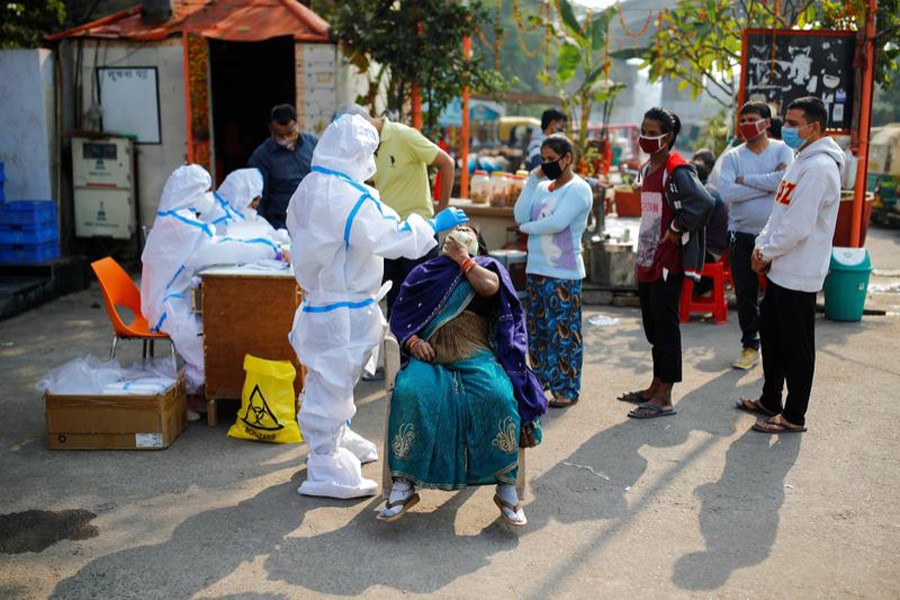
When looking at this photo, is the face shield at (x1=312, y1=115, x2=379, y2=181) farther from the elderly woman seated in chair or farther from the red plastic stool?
the red plastic stool

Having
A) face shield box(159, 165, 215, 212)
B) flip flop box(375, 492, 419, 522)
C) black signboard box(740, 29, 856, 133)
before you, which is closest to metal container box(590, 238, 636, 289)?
black signboard box(740, 29, 856, 133)

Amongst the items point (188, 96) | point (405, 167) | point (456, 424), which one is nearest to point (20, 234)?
point (188, 96)

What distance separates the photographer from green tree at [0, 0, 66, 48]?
11.7 m

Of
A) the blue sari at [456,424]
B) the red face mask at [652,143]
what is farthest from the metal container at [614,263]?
the blue sari at [456,424]

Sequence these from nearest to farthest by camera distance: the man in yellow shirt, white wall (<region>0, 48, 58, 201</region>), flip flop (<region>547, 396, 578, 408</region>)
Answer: flip flop (<region>547, 396, 578, 408</region>) → the man in yellow shirt → white wall (<region>0, 48, 58, 201</region>)

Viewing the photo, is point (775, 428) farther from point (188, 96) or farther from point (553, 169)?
point (188, 96)

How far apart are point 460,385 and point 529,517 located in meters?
0.76

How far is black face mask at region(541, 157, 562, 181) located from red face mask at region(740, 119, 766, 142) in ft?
6.34

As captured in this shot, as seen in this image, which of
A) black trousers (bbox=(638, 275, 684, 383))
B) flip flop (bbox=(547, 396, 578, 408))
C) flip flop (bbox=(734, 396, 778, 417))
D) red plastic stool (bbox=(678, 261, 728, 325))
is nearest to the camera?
black trousers (bbox=(638, 275, 684, 383))

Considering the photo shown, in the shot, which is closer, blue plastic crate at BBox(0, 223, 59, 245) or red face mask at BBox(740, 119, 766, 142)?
red face mask at BBox(740, 119, 766, 142)

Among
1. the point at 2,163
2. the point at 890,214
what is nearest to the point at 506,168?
the point at 890,214

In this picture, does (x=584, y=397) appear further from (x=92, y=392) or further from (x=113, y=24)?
(x=113, y=24)

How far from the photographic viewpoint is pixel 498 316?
4.59 metres

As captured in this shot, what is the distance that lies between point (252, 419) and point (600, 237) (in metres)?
5.39
